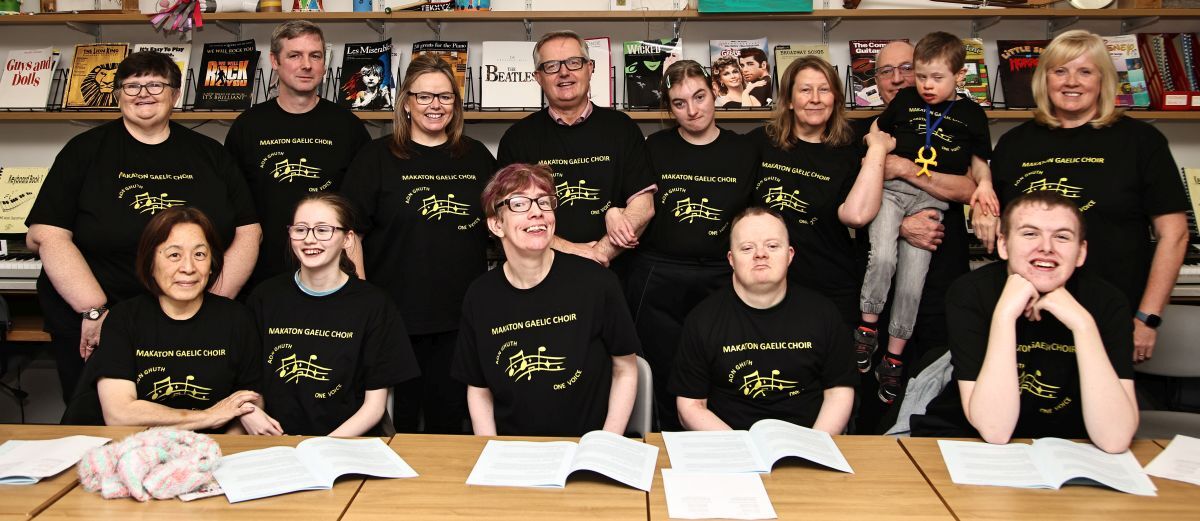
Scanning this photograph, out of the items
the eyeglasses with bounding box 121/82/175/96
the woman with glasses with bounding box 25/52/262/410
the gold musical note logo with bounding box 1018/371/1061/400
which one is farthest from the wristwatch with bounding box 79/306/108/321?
the gold musical note logo with bounding box 1018/371/1061/400

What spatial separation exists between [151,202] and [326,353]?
2.94ft

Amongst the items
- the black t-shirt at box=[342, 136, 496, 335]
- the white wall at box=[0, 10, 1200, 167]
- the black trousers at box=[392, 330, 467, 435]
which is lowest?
the black trousers at box=[392, 330, 467, 435]

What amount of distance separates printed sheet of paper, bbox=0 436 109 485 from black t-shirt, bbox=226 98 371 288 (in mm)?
1142

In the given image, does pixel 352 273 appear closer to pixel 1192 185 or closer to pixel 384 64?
pixel 384 64

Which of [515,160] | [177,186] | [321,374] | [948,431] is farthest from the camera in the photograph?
[515,160]

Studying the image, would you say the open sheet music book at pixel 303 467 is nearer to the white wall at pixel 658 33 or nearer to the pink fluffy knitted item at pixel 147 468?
the pink fluffy knitted item at pixel 147 468

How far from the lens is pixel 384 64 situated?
439cm

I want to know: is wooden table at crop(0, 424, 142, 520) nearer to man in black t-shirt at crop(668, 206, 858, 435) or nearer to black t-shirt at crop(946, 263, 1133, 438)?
man in black t-shirt at crop(668, 206, 858, 435)

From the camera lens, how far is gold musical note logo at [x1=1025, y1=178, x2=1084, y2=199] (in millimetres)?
2836

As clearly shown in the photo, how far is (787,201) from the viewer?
313 centimetres

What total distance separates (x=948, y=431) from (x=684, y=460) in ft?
2.70

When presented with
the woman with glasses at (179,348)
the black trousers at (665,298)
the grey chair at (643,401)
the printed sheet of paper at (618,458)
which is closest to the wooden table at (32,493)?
the woman with glasses at (179,348)

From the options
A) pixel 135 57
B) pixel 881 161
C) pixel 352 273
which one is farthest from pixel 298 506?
pixel 881 161

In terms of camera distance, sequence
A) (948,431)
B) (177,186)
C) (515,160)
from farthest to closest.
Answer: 1. (515,160)
2. (177,186)
3. (948,431)
